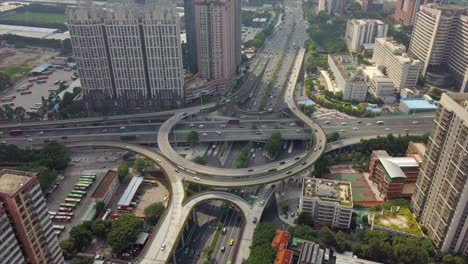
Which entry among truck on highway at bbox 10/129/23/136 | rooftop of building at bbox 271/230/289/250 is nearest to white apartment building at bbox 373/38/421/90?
rooftop of building at bbox 271/230/289/250

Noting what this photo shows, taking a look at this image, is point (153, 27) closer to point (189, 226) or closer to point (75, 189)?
point (75, 189)

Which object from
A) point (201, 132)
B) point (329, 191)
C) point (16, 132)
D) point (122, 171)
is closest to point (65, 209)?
point (122, 171)

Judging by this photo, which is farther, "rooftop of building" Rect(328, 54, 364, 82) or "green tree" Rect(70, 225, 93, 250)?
"rooftop of building" Rect(328, 54, 364, 82)

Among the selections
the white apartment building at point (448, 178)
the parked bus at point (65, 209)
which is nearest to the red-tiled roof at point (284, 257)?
the white apartment building at point (448, 178)

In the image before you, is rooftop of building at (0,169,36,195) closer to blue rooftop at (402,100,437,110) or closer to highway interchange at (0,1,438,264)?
highway interchange at (0,1,438,264)

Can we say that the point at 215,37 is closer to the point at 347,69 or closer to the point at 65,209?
the point at 347,69

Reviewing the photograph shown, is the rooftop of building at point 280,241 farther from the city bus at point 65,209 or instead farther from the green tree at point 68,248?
the city bus at point 65,209

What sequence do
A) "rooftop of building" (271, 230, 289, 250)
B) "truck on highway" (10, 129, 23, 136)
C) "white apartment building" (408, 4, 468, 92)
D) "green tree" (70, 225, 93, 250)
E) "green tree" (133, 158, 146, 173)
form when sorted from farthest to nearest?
"white apartment building" (408, 4, 468, 92)
"truck on highway" (10, 129, 23, 136)
"green tree" (133, 158, 146, 173)
"green tree" (70, 225, 93, 250)
"rooftop of building" (271, 230, 289, 250)
